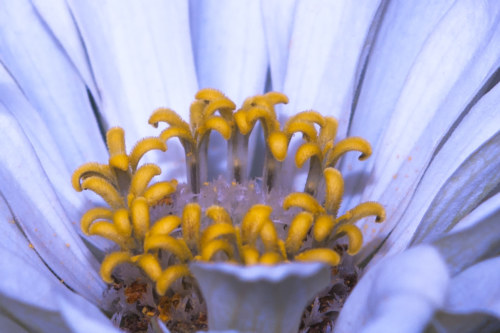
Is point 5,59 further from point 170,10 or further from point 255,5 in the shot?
point 255,5

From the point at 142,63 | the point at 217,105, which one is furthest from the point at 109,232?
the point at 142,63

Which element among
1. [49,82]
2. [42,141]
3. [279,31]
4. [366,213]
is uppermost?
[279,31]

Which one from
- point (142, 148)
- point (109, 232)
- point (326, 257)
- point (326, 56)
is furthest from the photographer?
point (326, 56)

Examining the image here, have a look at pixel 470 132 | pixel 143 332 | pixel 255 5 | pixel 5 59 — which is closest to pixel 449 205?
pixel 470 132

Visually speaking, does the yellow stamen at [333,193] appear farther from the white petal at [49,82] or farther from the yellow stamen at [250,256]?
the white petal at [49,82]

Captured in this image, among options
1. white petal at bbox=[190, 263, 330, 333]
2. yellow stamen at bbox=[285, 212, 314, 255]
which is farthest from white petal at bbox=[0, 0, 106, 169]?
white petal at bbox=[190, 263, 330, 333]

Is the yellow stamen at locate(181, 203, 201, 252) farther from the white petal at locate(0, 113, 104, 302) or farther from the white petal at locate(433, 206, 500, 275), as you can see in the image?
the white petal at locate(433, 206, 500, 275)

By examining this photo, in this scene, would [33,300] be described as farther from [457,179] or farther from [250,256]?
[457,179]

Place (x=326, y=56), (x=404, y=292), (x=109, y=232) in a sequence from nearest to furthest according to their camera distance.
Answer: (x=404, y=292)
(x=109, y=232)
(x=326, y=56)
